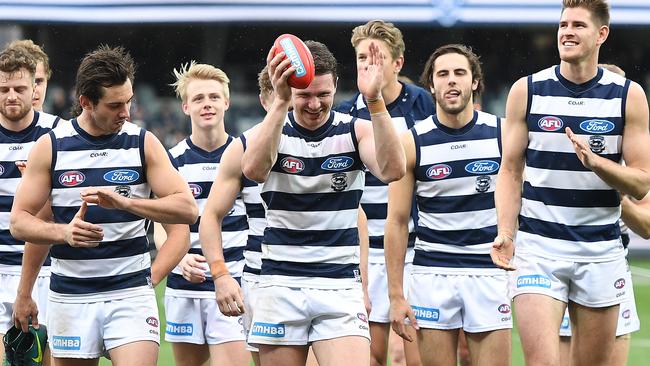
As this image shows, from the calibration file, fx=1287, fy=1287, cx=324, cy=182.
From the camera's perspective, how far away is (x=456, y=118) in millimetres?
7707

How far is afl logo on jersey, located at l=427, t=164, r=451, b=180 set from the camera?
24.8 ft

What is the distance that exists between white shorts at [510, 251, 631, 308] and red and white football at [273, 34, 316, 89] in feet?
5.95

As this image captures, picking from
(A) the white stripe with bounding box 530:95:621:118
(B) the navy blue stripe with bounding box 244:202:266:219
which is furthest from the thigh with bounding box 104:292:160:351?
(A) the white stripe with bounding box 530:95:621:118

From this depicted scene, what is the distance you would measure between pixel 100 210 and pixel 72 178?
0.70 ft

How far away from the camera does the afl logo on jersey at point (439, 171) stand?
757cm

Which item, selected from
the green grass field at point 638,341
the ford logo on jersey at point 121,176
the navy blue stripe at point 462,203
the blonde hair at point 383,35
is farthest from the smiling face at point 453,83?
the green grass field at point 638,341

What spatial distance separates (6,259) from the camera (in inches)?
330

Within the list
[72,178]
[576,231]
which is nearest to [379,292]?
[576,231]

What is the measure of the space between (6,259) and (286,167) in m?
2.74

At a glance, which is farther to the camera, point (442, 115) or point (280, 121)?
point (442, 115)

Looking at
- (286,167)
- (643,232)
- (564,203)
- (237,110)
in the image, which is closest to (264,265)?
(286,167)

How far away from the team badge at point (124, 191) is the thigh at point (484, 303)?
83.9 inches

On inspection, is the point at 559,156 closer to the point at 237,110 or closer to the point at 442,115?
the point at 442,115

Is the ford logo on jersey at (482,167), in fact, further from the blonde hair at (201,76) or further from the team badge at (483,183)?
the blonde hair at (201,76)
